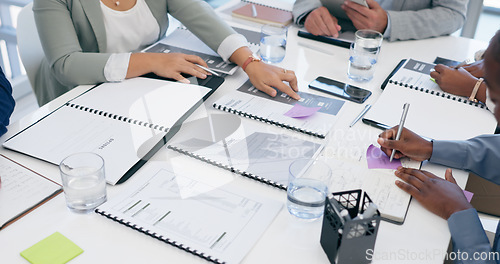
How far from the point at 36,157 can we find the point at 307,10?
115 cm

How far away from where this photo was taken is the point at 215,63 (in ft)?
4.95

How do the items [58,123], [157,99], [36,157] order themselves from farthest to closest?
1. [157,99]
2. [58,123]
3. [36,157]

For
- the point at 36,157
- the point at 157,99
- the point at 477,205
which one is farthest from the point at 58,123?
the point at 477,205

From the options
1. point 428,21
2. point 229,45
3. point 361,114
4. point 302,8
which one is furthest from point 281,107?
point 428,21

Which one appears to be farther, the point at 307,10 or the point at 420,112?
the point at 307,10

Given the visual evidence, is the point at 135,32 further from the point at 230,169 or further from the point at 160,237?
the point at 160,237

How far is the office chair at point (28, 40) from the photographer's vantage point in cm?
154

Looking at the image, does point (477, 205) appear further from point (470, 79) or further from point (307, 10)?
point (307, 10)

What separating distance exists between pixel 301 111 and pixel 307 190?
0.35 metres

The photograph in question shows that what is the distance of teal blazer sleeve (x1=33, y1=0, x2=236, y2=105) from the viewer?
4.49 ft

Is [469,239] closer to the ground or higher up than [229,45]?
closer to the ground

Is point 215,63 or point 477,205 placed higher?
point 215,63

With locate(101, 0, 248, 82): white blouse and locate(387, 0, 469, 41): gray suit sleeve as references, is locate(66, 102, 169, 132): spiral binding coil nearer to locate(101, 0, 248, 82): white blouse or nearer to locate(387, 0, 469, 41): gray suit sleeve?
locate(101, 0, 248, 82): white blouse

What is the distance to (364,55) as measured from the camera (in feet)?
4.89
